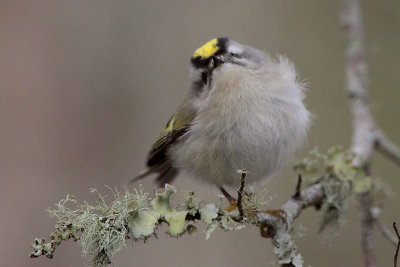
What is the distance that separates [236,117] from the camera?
2604 mm

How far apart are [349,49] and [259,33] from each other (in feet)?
4.91

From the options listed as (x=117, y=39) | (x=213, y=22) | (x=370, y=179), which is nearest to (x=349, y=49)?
(x=370, y=179)

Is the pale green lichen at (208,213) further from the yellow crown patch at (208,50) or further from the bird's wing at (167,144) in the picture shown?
the yellow crown patch at (208,50)

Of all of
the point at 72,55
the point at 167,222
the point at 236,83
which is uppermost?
the point at 72,55

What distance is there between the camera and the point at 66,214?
6.40ft

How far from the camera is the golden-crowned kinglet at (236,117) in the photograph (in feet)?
8.56

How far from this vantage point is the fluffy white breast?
2.60 metres

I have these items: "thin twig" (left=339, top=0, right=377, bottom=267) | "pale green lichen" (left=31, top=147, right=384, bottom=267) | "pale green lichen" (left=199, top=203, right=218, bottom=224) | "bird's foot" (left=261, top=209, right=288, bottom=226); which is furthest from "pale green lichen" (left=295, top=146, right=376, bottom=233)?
"pale green lichen" (left=199, top=203, right=218, bottom=224)

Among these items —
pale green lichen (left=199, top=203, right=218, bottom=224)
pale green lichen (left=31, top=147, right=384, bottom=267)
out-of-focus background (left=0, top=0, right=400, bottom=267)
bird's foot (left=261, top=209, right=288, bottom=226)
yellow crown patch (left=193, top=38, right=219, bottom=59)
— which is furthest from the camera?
out-of-focus background (left=0, top=0, right=400, bottom=267)

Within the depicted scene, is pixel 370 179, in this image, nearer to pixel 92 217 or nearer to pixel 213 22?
pixel 92 217

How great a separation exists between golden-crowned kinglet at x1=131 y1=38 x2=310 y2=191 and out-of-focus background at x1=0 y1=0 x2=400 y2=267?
27.9 inches

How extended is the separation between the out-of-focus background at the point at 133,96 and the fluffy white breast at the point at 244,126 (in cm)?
78

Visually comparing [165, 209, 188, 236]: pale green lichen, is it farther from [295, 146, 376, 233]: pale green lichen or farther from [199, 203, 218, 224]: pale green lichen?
[295, 146, 376, 233]: pale green lichen

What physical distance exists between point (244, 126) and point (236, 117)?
64mm
